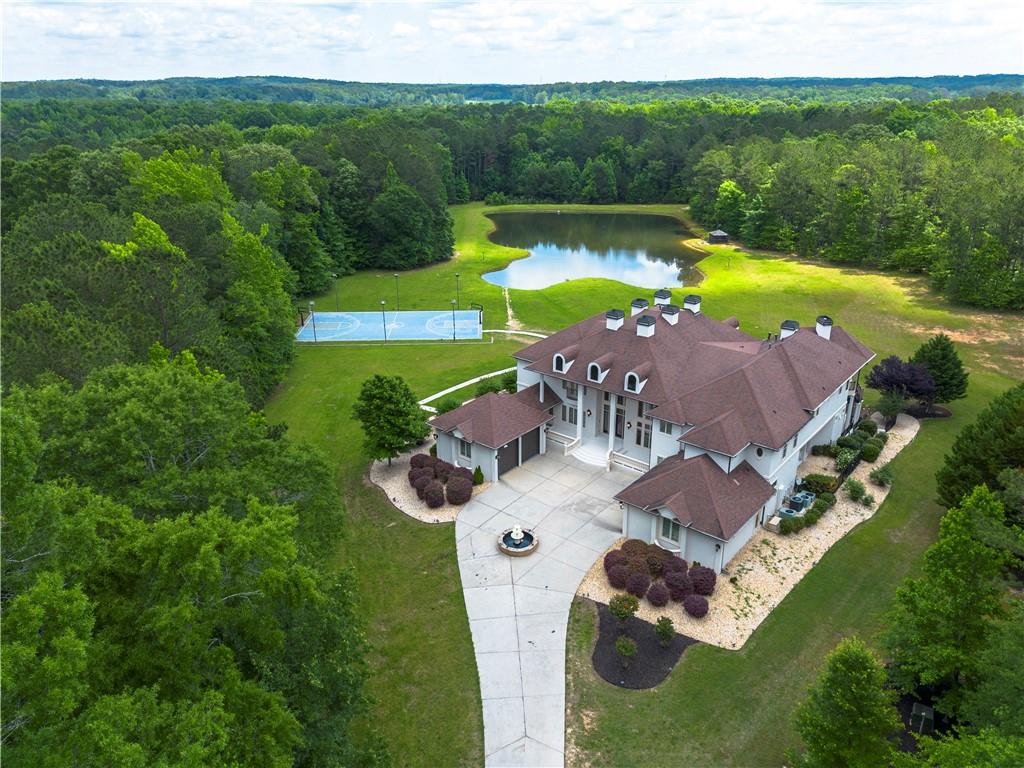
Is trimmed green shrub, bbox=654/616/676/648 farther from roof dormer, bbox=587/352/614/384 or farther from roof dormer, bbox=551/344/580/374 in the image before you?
roof dormer, bbox=551/344/580/374

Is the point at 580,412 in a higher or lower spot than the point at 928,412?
higher

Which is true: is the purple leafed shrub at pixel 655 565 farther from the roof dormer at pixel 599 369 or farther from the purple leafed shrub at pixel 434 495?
the roof dormer at pixel 599 369

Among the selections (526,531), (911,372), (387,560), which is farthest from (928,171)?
(387,560)

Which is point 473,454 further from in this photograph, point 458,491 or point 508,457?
point 458,491

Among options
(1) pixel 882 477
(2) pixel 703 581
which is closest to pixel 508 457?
(2) pixel 703 581

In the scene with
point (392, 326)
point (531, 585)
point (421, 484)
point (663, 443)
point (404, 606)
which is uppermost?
point (663, 443)

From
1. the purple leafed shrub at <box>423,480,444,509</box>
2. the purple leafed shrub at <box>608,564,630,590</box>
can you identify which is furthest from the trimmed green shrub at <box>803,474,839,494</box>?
the purple leafed shrub at <box>423,480,444,509</box>

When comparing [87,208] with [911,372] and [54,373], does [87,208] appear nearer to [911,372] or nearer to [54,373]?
[54,373]
